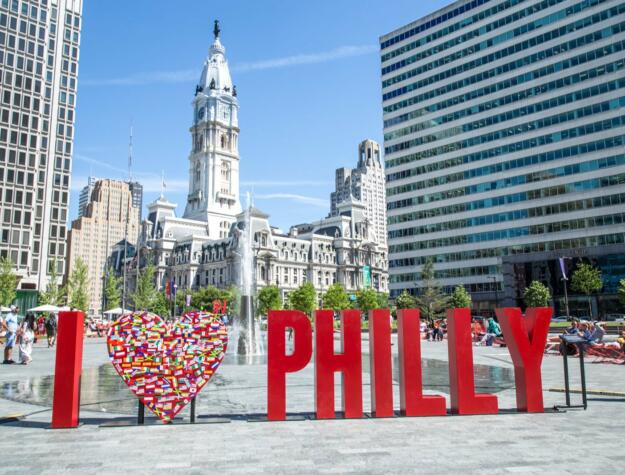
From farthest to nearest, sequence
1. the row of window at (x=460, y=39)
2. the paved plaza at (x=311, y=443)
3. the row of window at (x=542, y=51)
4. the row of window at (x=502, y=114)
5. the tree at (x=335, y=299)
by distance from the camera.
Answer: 1. the tree at (x=335, y=299)
2. the row of window at (x=460, y=39)
3. the row of window at (x=502, y=114)
4. the row of window at (x=542, y=51)
5. the paved plaza at (x=311, y=443)

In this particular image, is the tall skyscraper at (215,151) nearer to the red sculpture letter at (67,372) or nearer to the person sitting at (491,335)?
the person sitting at (491,335)

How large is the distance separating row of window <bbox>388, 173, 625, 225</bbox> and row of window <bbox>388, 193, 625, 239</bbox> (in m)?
1.54

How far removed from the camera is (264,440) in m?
9.70

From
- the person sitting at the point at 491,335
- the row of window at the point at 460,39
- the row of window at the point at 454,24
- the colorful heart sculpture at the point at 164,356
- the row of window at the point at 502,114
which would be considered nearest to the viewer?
the colorful heart sculpture at the point at 164,356

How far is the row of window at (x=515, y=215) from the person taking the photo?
231ft

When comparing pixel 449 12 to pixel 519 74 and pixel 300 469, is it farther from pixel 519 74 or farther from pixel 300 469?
pixel 300 469

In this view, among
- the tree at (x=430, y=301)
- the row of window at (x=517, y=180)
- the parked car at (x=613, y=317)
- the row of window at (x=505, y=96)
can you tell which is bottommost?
the parked car at (x=613, y=317)

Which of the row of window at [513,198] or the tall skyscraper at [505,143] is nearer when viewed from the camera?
the row of window at [513,198]

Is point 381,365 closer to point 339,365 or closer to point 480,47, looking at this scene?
point 339,365

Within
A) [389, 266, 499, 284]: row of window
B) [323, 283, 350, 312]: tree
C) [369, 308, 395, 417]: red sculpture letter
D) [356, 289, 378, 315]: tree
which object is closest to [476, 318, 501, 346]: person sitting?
[369, 308, 395, 417]: red sculpture letter

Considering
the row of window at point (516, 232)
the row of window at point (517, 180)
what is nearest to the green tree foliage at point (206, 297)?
the row of window at point (516, 232)

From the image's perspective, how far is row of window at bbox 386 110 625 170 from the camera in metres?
69.6

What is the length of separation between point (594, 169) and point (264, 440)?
73.1 m

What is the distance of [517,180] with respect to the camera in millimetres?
79438
